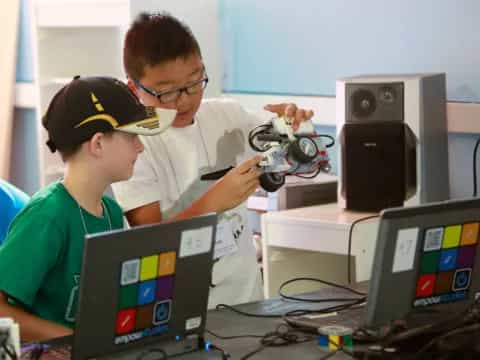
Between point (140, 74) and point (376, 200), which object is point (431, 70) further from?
point (140, 74)

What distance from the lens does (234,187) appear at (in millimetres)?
2553

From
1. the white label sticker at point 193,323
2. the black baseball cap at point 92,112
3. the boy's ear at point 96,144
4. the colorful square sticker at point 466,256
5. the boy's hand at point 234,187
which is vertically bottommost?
the white label sticker at point 193,323

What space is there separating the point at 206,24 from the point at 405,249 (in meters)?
2.68

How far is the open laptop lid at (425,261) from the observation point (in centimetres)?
204

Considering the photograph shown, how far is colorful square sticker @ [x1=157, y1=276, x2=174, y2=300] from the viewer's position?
78.2 inches

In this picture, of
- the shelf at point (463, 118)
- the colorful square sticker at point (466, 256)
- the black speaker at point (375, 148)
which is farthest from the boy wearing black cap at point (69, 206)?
the shelf at point (463, 118)

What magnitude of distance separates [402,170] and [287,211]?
456 mm

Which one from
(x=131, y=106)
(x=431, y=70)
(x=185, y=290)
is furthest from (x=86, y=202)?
(x=431, y=70)

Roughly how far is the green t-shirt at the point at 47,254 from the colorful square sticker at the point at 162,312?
0.95 feet

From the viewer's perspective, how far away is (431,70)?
3963 mm

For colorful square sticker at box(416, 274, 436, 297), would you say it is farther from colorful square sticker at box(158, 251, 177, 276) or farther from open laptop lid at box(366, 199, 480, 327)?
colorful square sticker at box(158, 251, 177, 276)

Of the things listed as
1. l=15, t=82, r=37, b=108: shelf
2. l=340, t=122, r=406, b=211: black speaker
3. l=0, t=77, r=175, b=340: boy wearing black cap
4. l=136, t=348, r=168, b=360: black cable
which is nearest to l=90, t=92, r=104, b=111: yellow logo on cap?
l=0, t=77, r=175, b=340: boy wearing black cap

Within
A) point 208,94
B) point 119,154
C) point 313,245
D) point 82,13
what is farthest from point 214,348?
point 82,13

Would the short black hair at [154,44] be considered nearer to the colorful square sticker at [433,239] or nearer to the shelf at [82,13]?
the colorful square sticker at [433,239]
